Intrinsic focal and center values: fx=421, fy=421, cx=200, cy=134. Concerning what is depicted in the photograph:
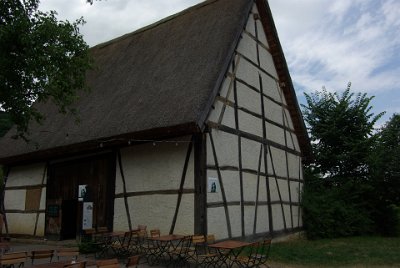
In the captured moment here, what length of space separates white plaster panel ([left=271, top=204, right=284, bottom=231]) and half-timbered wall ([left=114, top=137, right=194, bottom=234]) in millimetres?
4144

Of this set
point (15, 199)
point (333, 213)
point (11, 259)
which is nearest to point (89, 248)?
point (11, 259)

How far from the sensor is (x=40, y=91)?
7.62 m

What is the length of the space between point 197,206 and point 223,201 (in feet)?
3.35

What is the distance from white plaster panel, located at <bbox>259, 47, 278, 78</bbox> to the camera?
1388cm

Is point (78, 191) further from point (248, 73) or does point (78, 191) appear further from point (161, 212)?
point (248, 73)

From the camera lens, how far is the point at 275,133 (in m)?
14.0

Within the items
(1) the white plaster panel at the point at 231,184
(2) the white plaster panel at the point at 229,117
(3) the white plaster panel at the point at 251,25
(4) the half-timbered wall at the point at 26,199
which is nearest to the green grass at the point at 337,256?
(1) the white plaster panel at the point at 231,184

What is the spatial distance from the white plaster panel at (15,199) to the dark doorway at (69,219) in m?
1.95

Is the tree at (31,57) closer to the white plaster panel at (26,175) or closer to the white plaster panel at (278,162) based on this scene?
the white plaster panel at (26,175)

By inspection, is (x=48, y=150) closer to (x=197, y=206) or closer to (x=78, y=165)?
(x=78, y=165)

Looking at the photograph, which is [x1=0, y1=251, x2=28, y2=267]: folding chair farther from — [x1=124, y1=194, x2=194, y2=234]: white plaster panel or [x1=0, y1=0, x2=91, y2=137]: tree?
[x1=124, y1=194, x2=194, y2=234]: white plaster panel

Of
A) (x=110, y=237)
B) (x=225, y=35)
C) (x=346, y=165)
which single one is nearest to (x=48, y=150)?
(x=110, y=237)

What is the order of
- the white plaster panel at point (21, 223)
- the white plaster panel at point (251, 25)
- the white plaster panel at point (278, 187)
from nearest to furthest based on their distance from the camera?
the white plaster panel at point (278, 187), the white plaster panel at point (251, 25), the white plaster panel at point (21, 223)

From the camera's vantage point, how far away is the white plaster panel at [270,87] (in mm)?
13756
